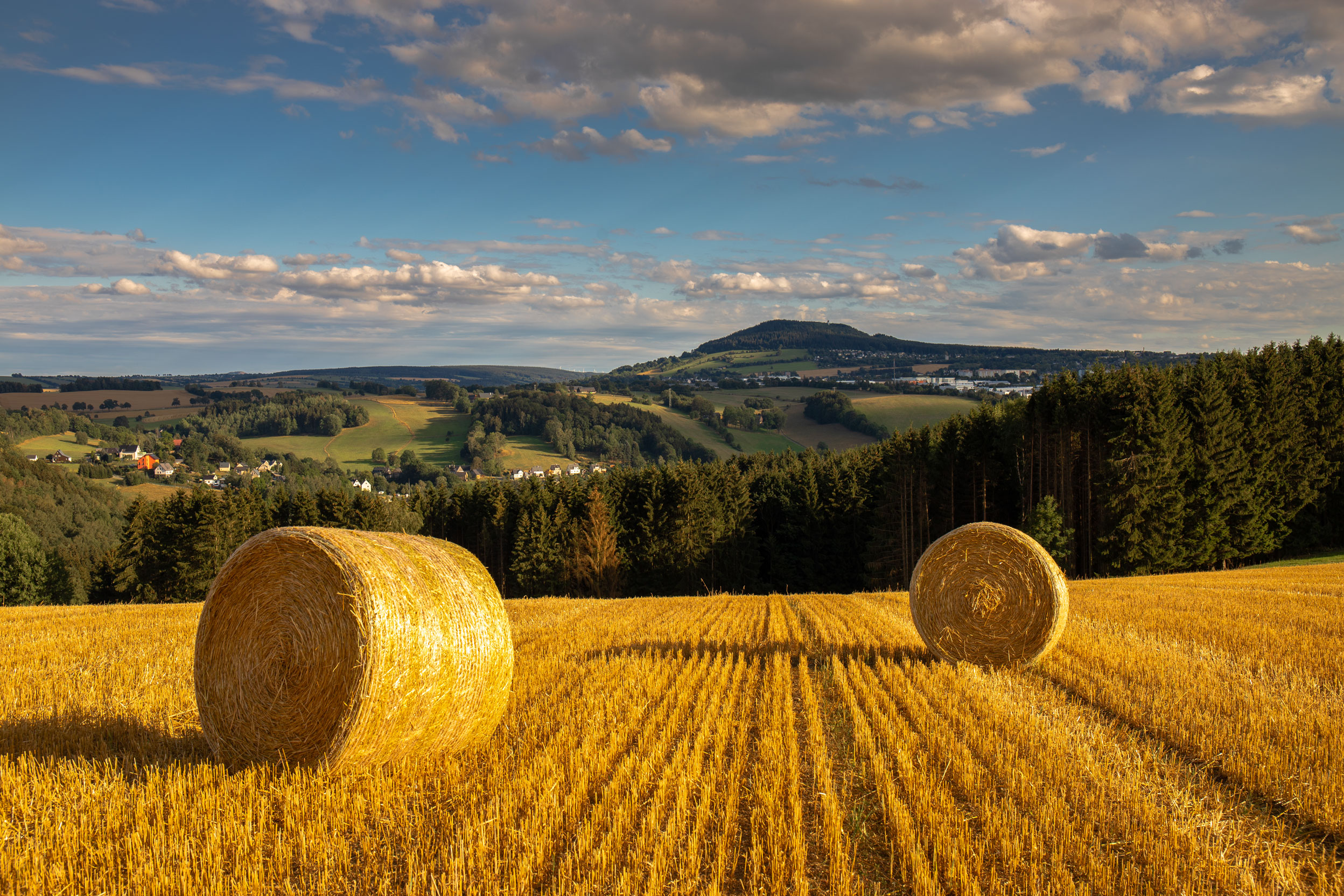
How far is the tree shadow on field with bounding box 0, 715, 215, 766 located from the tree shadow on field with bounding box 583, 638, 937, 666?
19.6 ft

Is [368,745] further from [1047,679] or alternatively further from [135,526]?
[135,526]

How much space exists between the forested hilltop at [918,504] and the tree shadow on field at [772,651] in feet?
77.4

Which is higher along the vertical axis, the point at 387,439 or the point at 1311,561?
the point at 387,439

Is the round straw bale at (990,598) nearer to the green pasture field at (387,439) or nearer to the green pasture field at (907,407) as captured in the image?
the green pasture field at (907,407)

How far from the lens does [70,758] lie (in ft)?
21.3

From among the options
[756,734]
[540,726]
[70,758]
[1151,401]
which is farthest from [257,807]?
[1151,401]

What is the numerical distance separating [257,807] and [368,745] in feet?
3.32

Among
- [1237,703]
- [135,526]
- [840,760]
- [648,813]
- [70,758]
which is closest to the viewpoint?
[648,813]

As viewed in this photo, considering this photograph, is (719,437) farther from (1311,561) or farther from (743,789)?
(743,789)

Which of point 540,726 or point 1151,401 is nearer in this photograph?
point 540,726

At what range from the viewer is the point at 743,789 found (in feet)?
20.8

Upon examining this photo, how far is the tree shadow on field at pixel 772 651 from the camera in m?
12.1

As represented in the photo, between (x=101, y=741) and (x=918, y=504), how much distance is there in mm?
44449

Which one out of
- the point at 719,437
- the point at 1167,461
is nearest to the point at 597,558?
the point at 1167,461
